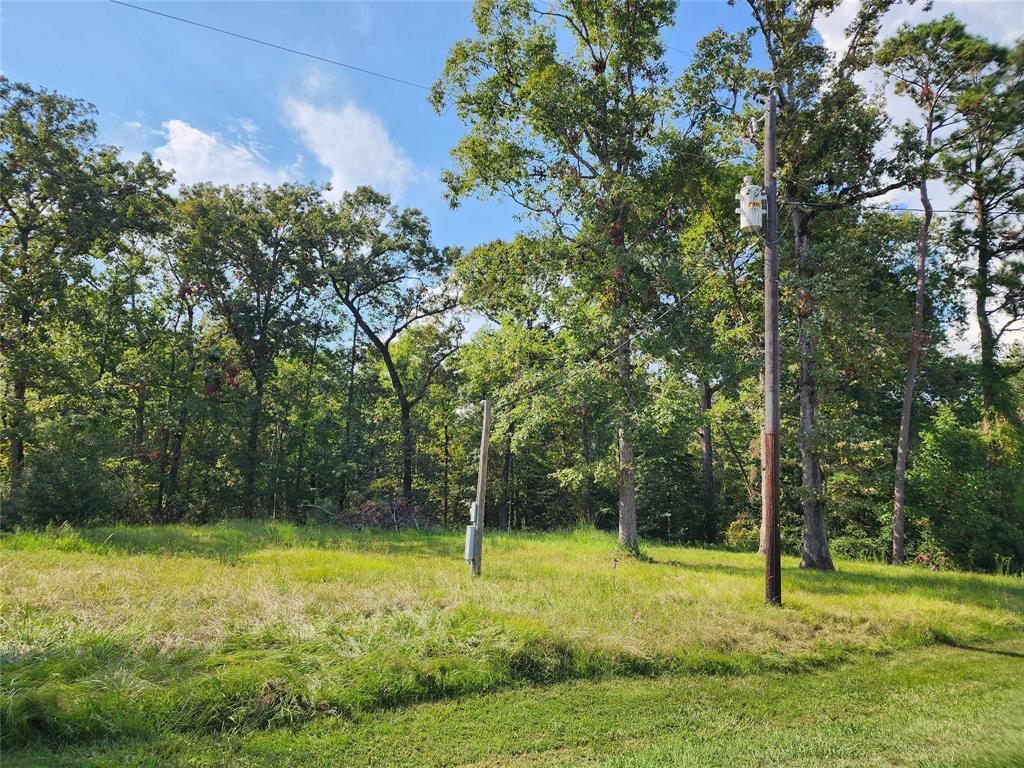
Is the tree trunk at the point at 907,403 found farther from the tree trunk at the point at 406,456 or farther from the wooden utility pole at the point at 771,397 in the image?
the tree trunk at the point at 406,456

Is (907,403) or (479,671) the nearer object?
(479,671)

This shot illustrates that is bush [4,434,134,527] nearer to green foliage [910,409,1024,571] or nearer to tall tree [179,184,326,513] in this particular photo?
tall tree [179,184,326,513]

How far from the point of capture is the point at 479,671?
5078 millimetres

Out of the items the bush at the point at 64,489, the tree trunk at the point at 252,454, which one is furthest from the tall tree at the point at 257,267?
the bush at the point at 64,489

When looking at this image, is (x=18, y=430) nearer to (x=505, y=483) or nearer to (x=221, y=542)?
(x=221, y=542)

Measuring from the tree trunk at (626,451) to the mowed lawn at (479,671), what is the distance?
4.34 metres

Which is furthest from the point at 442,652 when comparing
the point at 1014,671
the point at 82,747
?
the point at 1014,671

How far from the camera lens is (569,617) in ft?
21.7

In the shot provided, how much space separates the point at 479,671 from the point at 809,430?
1002 centimetres

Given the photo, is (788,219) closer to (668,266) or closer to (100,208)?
(668,266)

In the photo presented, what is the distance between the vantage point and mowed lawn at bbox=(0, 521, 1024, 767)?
Answer: 376 cm

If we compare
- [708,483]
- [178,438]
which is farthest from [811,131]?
[178,438]

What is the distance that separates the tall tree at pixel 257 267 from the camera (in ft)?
80.1

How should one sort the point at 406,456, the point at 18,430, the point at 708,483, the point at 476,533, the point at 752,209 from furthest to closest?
the point at 406,456, the point at 708,483, the point at 18,430, the point at 476,533, the point at 752,209
